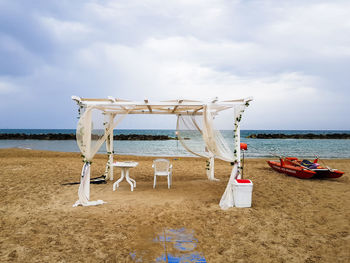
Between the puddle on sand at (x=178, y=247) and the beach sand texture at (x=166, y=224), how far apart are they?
0.22 feet

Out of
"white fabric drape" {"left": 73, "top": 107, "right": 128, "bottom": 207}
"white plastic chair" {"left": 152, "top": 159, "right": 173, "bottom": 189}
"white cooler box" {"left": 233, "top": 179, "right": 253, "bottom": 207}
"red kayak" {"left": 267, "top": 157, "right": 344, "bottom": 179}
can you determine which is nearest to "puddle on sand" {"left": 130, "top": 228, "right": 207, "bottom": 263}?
"white cooler box" {"left": 233, "top": 179, "right": 253, "bottom": 207}

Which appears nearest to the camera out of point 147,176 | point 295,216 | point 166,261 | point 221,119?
point 166,261

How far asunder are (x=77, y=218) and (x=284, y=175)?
7311 millimetres

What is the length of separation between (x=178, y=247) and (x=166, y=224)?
71 centimetres

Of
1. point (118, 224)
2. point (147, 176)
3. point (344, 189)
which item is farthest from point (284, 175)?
point (118, 224)

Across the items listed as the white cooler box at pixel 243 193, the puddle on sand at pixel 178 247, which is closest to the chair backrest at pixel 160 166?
the white cooler box at pixel 243 193

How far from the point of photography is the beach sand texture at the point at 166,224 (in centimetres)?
274

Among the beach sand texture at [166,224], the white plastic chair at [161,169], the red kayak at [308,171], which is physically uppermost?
the white plastic chair at [161,169]

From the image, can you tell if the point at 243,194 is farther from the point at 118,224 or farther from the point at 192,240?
the point at 118,224

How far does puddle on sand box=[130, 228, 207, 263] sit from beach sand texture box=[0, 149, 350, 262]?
0.22 ft

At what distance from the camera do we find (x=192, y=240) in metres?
3.07

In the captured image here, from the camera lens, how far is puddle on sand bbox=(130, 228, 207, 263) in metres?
2.60

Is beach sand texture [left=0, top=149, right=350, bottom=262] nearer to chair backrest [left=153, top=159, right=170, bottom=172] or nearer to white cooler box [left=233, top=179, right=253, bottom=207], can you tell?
white cooler box [left=233, top=179, right=253, bottom=207]

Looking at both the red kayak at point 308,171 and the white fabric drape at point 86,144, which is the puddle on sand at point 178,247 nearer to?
the white fabric drape at point 86,144
